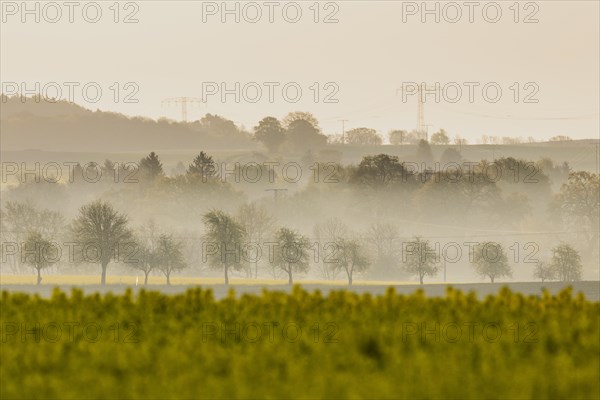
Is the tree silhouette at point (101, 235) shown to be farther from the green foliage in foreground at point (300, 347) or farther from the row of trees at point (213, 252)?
the green foliage in foreground at point (300, 347)

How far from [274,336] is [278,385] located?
349 cm

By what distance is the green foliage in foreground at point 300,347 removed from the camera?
10547 millimetres

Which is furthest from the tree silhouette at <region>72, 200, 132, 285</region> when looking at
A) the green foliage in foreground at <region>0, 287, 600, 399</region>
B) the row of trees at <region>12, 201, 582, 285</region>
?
the green foliage in foreground at <region>0, 287, 600, 399</region>

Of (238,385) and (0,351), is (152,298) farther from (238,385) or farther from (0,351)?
(238,385)

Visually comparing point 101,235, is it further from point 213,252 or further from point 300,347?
point 300,347

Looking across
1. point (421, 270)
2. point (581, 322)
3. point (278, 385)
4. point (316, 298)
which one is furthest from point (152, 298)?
point (421, 270)

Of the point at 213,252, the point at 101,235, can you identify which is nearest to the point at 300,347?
the point at 101,235

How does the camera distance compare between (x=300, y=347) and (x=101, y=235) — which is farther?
(x=101, y=235)

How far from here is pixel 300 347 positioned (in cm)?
1308

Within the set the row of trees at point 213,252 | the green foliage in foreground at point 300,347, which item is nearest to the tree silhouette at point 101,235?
the row of trees at point 213,252

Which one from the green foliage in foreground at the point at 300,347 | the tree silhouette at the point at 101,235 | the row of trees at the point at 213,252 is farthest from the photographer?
the row of trees at the point at 213,252

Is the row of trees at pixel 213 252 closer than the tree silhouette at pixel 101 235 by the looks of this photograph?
No

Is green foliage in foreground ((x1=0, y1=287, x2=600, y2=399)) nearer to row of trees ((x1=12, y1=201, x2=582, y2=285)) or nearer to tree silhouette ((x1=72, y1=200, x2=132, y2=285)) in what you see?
row of trees ((x1=12, y1=201, x2=582, y2=285))

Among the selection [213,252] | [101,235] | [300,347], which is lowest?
[300,347]
